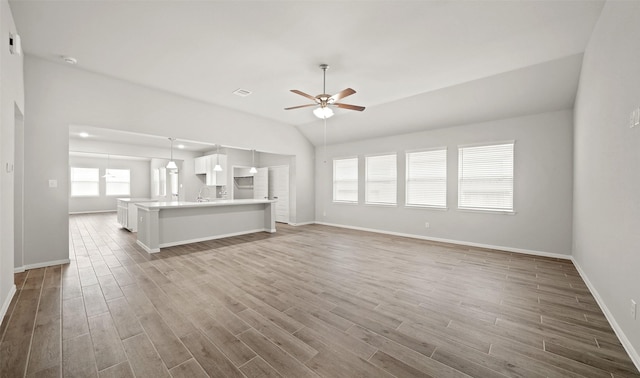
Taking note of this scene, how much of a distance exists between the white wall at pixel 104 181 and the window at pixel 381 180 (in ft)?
38.3

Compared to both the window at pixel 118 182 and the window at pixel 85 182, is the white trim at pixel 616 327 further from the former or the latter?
the window at pixel 85 182

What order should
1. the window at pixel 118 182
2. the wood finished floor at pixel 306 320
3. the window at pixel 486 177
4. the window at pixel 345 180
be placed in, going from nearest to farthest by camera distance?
the wood finished floor at pixel 306 320, the window at pixel 486 177, the window at pixel 345 180, the window at pixel 118 182

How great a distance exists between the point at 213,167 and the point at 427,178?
7.39m

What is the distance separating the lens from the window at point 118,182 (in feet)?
39.0

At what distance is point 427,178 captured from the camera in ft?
20.6

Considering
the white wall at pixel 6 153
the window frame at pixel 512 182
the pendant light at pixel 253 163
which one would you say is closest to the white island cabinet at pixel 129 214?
the pendant light at pixel 253 163

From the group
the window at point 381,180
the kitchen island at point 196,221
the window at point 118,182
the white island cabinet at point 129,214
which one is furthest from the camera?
the window at point 118,182

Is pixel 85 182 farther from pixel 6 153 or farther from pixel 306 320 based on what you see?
pixel 306 320

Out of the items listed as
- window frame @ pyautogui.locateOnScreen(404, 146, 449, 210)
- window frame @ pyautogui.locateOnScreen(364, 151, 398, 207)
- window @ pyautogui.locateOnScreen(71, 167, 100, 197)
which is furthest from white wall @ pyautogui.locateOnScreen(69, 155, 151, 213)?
window frame @ pyautogui.locateOnScreen(404, 146, 449, 210)

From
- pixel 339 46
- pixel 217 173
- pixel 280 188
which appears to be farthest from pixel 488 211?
pixel 217 173

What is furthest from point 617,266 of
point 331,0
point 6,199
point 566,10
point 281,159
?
point 281,159

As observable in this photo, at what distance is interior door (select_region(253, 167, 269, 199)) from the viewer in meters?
9.28

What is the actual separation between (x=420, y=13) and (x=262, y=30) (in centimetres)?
183

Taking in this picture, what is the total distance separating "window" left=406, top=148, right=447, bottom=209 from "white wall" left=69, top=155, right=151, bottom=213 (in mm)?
12919
